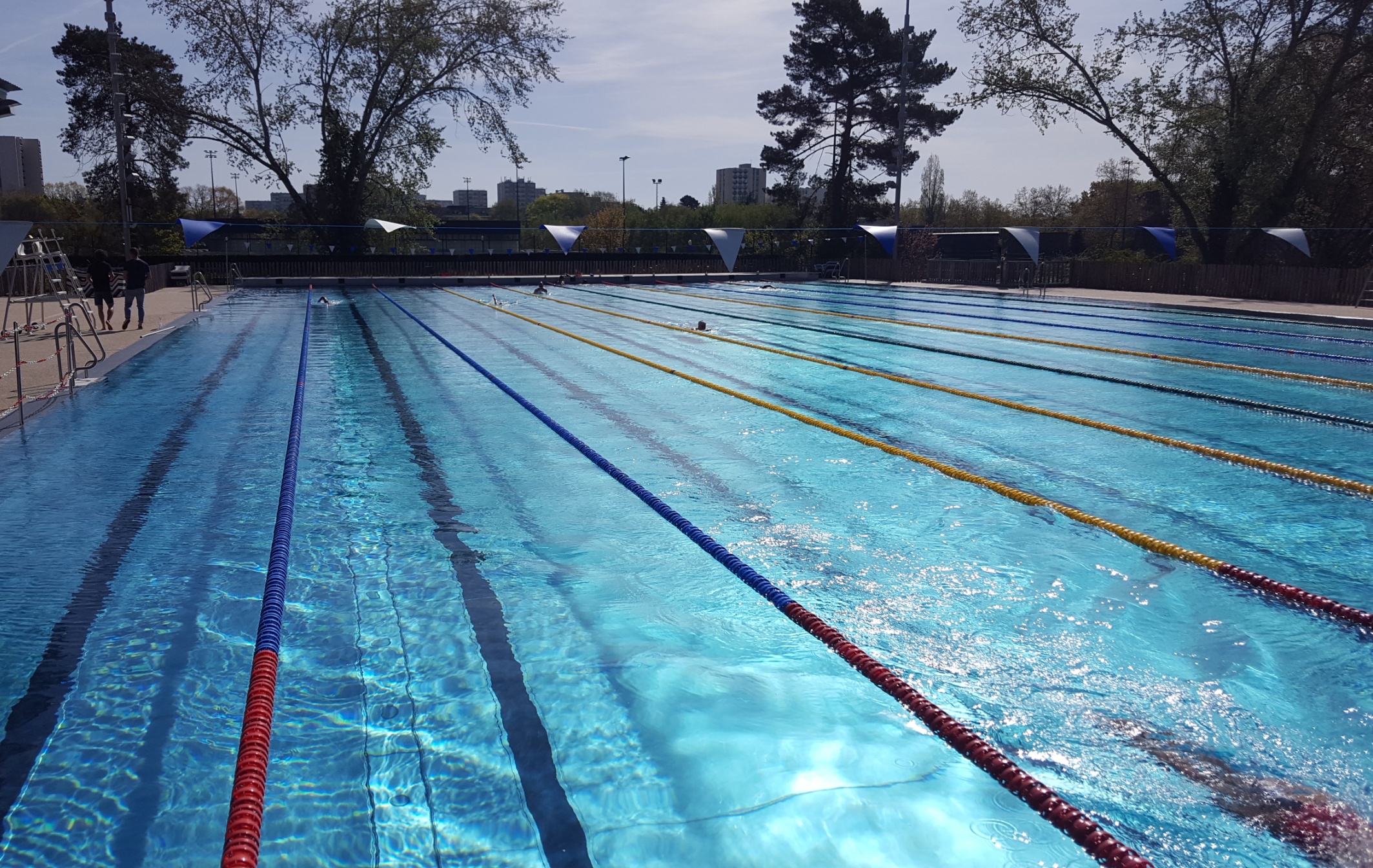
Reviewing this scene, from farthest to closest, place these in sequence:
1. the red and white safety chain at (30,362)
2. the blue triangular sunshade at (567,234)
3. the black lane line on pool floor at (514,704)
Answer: the blue triangular sunshade at (567,234) < the red and white safety chain at (30,362) < the black lane line on pool floor at (514,704)

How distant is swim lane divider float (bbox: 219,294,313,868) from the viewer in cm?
240

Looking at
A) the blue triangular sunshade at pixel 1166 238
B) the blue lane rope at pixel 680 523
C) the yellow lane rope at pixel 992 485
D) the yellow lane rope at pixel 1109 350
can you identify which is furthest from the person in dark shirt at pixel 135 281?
the blue triangular sunshade at pixel 1166 238

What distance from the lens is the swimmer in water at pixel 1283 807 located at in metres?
2.60

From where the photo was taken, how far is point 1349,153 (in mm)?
28891

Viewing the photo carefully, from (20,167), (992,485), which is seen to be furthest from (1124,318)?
(20,167)

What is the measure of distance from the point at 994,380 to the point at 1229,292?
17.5 m

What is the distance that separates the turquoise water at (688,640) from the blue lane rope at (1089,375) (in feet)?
1.79

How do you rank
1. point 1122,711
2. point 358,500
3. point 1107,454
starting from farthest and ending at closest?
1. point 1107,454
2. point 358,500
3. point 1122,711

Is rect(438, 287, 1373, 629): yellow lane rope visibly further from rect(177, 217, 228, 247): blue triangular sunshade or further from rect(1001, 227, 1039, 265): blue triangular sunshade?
rect(177, 217, 228, 247): blue triangular sunshade

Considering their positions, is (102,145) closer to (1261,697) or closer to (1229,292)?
(1229,292)

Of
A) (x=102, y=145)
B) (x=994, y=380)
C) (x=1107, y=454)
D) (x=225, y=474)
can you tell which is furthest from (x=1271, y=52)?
(x=102, y=145)

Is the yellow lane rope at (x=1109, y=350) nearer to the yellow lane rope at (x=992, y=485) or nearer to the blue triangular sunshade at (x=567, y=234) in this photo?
the yellow lane rope at (x=992, y=485)

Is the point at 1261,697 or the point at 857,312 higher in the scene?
the point at 857,312

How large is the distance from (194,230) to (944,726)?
27.1 meters
